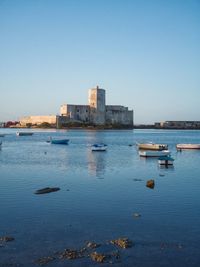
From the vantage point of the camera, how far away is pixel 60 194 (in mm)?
18547

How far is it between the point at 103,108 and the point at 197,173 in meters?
136

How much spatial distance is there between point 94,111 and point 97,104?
3.66 metres

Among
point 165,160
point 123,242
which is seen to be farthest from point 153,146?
point 123,242

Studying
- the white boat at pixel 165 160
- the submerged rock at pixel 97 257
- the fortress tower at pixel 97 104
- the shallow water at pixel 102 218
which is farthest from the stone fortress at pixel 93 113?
the submerged rock at pixel 97 257

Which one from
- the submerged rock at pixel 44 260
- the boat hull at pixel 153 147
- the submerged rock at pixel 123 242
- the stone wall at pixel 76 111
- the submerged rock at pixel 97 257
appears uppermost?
the stone wall at pixel 76 111

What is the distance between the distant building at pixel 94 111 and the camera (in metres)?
159

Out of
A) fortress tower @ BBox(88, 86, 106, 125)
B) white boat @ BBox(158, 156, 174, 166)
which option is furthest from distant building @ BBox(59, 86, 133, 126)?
white boat @ BBox(158, 156, 174, 166)

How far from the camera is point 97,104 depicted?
159000 millimetres

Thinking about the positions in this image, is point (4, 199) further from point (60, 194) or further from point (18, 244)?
point (18, 244)

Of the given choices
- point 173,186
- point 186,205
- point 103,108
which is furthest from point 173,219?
point 103,108

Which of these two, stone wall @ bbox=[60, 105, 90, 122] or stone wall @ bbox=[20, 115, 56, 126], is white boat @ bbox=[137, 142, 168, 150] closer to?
stone wall @ bbox=[60, 105, 90, 122]

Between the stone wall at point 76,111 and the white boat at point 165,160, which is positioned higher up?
the stone wall at point 76,111

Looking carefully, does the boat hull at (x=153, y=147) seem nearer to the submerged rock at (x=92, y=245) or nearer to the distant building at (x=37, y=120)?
the submerged rock at (x=92, y=245)

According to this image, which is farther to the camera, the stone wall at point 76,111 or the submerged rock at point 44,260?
the stone wall at point 76,111
